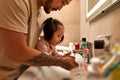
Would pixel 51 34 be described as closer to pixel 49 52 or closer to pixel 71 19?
pixel 49 52

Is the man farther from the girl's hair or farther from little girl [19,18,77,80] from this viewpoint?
the girl's hair

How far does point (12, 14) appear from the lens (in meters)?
0.85

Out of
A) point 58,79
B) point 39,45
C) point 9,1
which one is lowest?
point 58,79

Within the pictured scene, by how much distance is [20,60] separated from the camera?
0.88 metres

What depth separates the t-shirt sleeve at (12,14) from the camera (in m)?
0.85

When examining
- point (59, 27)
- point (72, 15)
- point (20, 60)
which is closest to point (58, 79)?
point (20, 60)

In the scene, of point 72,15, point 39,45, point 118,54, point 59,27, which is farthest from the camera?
point 72,15

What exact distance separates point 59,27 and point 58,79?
80cm

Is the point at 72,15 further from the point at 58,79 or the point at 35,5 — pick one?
the point at 58,79

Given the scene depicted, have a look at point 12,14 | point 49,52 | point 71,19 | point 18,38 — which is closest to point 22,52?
point 18,38

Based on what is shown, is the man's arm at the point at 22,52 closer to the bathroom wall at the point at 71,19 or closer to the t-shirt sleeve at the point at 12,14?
the t-shirt sleeve at the point at 12,14

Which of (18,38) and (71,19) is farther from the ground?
(71,19)

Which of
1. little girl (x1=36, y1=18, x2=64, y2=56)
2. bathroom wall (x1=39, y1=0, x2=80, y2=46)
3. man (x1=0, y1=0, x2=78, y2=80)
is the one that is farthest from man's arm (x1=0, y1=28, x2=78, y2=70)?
bathroom wall (x1=39, y1=0, x2=80, y2=46)

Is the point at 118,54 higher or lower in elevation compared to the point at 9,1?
lower
